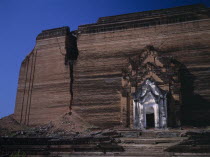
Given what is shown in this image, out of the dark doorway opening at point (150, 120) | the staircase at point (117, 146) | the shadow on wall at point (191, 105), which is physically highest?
the shadow on wall at point (191, 105)

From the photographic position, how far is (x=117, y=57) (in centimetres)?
2005

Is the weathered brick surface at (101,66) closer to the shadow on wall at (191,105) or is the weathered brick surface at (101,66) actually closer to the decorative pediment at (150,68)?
the shadow on wall at (191,105)

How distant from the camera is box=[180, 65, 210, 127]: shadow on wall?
16.4 meters

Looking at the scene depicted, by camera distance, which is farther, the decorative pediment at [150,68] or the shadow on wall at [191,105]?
the decorative pediment at [150,68]

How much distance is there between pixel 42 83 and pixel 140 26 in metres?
9.47

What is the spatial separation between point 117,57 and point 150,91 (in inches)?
166

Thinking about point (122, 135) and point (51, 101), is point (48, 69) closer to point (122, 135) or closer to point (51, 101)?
point (51, 101)

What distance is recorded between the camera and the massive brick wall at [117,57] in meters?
17.8

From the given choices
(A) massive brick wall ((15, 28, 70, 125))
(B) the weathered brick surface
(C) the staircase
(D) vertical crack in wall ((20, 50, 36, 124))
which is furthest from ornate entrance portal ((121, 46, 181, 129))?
(D) vertical crack in wall ((20, 50, 36, 124))

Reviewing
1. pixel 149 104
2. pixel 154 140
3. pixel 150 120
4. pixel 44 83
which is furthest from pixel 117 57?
pixel 154 140

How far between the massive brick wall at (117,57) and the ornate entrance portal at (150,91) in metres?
0.70

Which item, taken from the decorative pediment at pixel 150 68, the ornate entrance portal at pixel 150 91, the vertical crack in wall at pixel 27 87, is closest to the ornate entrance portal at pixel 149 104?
the ornate entrance portal at pixel 150 91

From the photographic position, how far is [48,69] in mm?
22188

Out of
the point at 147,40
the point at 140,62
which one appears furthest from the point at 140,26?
the point at 140,62
